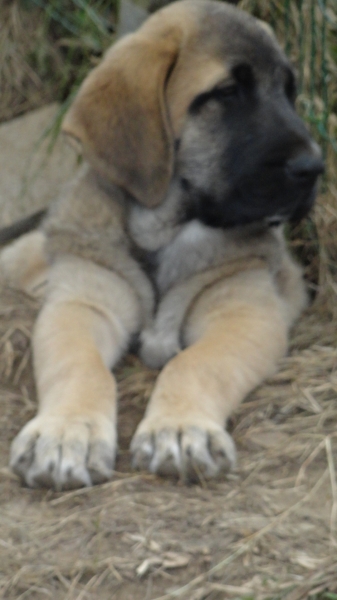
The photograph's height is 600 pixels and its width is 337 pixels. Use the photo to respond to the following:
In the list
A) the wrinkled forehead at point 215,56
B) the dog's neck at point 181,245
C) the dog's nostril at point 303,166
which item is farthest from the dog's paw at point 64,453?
the wrinkled forehead at point 215,56

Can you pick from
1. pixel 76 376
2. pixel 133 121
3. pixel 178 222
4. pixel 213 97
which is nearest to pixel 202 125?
pixel 213 97

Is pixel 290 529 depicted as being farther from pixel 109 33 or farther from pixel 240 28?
pixel 109 33

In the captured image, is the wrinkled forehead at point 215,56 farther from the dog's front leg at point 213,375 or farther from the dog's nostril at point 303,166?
the dog's front leg at point 213,375

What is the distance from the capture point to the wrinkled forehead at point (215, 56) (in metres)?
3.14

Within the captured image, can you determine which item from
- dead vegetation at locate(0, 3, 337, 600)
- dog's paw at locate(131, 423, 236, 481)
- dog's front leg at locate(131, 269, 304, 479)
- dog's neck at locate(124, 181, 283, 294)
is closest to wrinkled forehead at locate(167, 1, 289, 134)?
dog's neck at locate(124, 181, 283, 294)

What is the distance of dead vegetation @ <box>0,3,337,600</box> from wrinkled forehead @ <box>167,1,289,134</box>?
3.98ft

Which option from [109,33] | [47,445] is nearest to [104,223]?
[47,445]

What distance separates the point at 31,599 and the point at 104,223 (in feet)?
6.05

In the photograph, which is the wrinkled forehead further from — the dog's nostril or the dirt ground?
the dirt ground

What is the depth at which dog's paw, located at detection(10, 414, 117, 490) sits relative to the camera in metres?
2.41

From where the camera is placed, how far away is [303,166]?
2973mm

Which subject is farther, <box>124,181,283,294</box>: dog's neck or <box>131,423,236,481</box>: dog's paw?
<box>124,181,283,294</box>: dog's neck

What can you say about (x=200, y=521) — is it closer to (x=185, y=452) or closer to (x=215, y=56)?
(x=185, y=452)

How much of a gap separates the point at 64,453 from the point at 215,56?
1.74 m
